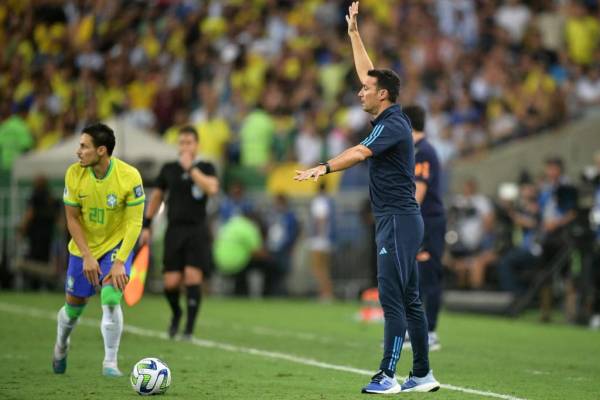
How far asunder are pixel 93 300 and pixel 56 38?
21.0 feet

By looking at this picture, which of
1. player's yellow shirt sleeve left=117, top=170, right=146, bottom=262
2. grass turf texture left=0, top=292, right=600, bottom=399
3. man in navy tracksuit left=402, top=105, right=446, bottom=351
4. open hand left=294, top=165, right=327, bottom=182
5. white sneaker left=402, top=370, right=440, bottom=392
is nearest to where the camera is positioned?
open hand left=294, top=165, right=327, bottom=182

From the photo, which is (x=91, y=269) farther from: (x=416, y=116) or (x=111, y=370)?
(x=416, y=116)

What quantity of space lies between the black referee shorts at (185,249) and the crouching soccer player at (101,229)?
3.51 metres

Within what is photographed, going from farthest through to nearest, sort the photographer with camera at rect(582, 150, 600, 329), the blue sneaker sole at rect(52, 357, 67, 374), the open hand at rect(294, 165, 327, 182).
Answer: the photographer with camera at rect(582, 150, 600, 329), the blue sneaker sole at rect(52, 357, 67, 374), the open hand at rect(294, 165, 327, 182)

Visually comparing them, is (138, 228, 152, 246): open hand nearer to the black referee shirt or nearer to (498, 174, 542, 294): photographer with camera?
the black referee shirt

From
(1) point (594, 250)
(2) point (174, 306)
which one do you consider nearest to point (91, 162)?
(2) point (174, 306)

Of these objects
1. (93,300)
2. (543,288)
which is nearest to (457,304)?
(543,288)

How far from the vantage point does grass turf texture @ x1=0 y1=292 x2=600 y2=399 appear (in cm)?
925

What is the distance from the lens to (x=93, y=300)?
20.2m

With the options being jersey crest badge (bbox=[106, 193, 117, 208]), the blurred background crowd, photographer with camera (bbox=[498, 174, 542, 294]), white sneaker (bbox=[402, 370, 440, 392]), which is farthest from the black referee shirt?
the blurred background crowd

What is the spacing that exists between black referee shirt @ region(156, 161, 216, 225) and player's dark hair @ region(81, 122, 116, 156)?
12.1ft

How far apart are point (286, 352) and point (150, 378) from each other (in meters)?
3.91

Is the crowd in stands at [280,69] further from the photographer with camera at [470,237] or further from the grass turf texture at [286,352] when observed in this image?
the grass turf texture at [286,352]

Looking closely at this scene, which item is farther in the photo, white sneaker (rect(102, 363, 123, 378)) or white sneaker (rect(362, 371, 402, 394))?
white sneaker (rect(102, 363, 123, 378))
